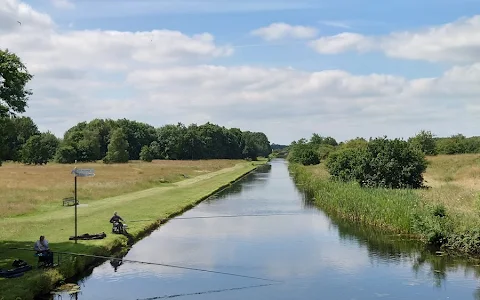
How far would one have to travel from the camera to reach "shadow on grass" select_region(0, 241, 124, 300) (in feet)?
54.4

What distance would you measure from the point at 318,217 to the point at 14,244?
23178 millimetres

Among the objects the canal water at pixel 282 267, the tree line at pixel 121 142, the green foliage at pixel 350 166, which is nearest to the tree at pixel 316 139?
the tree line at pixel 121 142

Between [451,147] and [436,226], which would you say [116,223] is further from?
[451,147]

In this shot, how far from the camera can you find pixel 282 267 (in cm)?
2331

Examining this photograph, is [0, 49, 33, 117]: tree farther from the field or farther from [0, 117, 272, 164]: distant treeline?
[0, 117, 272, 164]: distant treeline

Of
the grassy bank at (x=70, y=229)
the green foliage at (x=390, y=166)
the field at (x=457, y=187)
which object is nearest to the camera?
the grassy bank at (x=70, y=229)

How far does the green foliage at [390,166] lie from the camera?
1844 inches

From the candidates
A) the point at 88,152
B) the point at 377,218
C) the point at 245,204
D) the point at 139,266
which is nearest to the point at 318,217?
the point at 377,218

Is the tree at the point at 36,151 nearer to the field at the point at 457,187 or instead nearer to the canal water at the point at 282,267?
the field at the point at 457,187

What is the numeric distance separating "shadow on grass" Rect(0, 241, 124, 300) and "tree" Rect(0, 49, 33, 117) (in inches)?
Result: 238

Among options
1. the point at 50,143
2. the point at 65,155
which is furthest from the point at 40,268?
the point at 50,143

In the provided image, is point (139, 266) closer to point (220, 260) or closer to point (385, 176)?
point (220, 260)

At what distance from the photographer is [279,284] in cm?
2044

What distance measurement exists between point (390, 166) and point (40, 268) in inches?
1369
